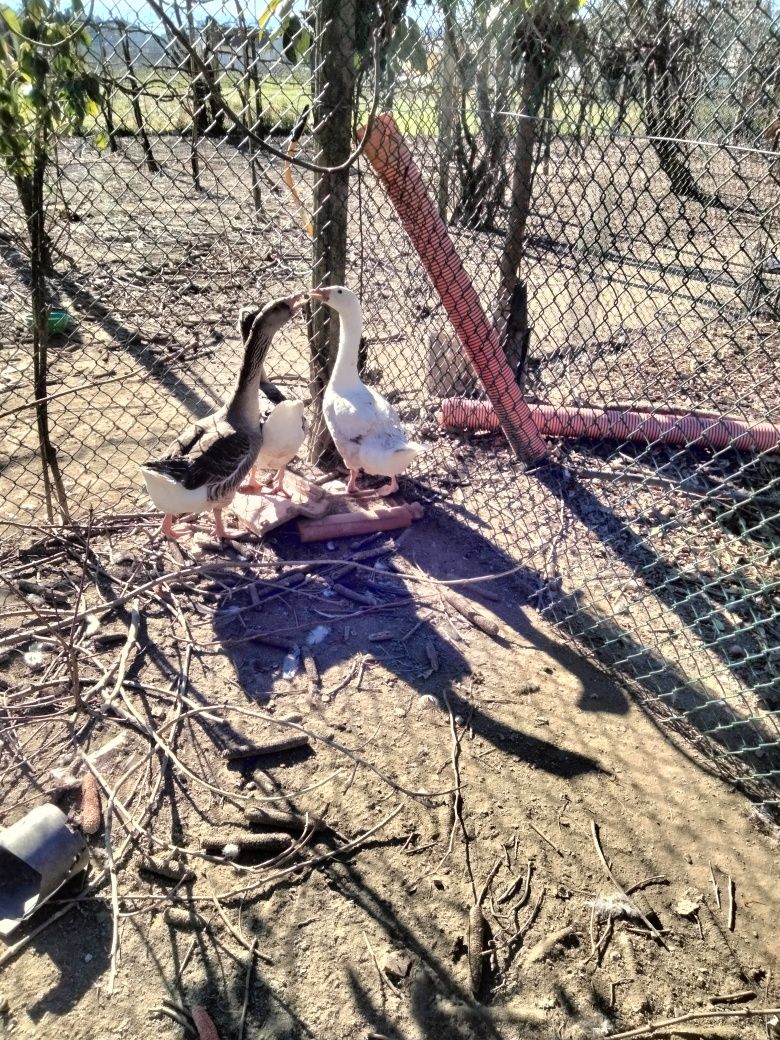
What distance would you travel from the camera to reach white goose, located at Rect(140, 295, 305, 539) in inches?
131

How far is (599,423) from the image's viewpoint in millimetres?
4906

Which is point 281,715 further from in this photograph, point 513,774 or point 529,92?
point 529,92

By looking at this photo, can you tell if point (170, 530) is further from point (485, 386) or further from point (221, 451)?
point (485, 386)

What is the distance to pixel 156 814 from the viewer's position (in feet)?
8.25

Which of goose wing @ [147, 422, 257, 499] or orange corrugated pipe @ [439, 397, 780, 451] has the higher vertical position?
goose wing @ [147, 422, 257, 499]

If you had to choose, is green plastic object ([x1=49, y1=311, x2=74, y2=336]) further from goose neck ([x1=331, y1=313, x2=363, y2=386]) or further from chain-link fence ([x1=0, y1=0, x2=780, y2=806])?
goose neck ([x1=331, y1=313, x2=363, y2=386])

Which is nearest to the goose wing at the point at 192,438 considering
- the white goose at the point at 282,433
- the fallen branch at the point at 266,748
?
the white goose at the point at 282,433

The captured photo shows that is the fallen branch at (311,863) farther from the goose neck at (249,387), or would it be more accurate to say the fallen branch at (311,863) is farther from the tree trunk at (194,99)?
the tree trunk at (194,99)


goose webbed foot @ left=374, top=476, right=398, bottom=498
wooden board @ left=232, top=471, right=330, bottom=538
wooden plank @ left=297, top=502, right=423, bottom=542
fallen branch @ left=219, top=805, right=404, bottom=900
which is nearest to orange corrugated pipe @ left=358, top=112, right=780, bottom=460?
goose webbed foot @ left=374, top=476, right=398, bottom=498

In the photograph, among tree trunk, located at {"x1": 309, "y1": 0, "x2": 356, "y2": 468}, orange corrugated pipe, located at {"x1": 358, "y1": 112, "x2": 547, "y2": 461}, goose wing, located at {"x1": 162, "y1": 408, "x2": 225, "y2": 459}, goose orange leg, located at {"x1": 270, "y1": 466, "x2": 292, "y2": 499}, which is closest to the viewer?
tree trunk, located at {"x1": 309, "y1": 0, "x2": 356, "y2": 468}

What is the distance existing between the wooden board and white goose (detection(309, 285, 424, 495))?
0.30 m

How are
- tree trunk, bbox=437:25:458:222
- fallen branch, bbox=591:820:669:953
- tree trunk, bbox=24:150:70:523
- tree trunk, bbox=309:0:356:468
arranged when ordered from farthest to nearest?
tree trunk, bbox=437:25:458:222 → tree trunk, bbox=309:0:356:468 → tree trunk, bbox=24:150:70:523 → fallen branch, bbox=591:820:669:953

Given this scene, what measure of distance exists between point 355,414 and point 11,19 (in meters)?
2.18

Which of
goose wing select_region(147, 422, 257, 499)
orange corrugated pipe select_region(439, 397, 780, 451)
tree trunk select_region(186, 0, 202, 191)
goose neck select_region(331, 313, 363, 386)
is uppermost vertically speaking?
tree trunk select_region(186, 0, 202, 191)
